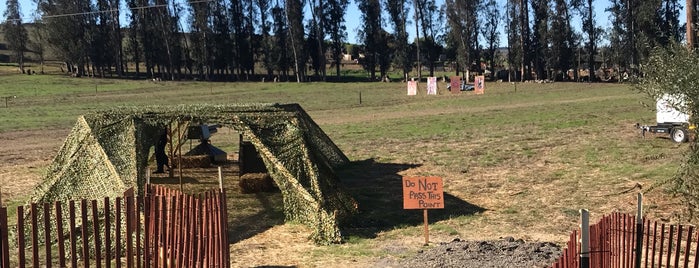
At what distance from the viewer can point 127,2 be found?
2985 inches

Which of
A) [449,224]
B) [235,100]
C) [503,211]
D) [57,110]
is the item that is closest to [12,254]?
[449,224]

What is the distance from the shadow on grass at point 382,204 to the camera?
10.1 meters

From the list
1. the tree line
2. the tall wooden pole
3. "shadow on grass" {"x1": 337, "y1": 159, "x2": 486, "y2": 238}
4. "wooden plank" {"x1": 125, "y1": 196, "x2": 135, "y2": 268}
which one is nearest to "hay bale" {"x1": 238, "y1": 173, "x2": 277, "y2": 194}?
"shadow on grass" {"x1": 337, "y1": 159, "x2": 486, "y2": 238}

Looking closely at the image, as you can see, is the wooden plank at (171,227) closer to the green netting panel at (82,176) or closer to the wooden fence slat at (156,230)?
the wooden fence slat at (156,230)

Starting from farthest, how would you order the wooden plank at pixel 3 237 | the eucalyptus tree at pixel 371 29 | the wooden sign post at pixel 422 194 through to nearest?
the eucalyptus tree at pixel 371 29 < the wooden sign post at pixel 422 194 < the wooden plank at pixel 3 237

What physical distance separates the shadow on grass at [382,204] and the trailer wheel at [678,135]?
7.28 m

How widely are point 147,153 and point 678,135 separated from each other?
13.7m

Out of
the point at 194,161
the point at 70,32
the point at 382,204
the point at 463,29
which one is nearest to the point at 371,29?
the point at 463,29

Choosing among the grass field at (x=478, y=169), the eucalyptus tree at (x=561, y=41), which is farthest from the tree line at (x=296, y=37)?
the grass field at (x=478, y=169)

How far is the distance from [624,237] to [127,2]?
7860cm

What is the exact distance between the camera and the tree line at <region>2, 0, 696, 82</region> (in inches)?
2781

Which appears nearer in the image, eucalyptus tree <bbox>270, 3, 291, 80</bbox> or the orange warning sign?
the orange warning sign

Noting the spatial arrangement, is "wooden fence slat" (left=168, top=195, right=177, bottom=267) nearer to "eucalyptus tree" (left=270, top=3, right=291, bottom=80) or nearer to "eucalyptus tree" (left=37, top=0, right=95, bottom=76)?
"eucalyptus tree" (left=270, top=3, right=291, bottom=80)

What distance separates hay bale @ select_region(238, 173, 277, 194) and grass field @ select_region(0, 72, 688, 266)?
0.65 metres
